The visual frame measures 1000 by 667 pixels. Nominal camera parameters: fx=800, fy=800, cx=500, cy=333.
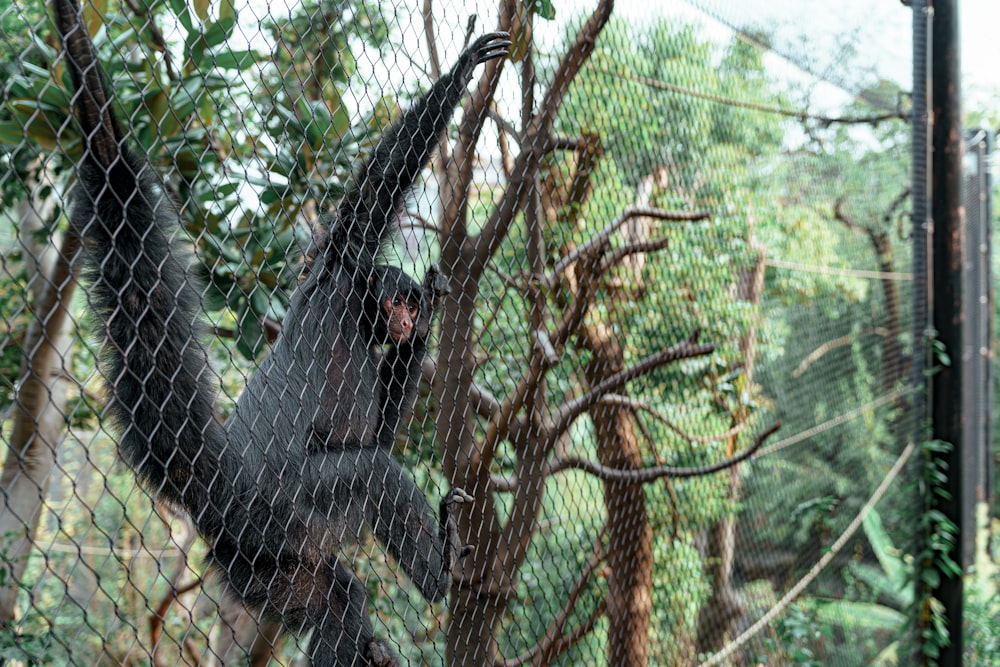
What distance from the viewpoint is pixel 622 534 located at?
11.2 ft

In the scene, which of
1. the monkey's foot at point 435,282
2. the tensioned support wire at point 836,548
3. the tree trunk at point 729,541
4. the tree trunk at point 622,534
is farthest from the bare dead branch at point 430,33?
the tensioned support wire at point 836,548

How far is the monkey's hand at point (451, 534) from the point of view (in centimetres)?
233

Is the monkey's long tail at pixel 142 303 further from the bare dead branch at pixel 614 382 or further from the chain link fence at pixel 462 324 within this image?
the bare dead branch at pixel 614 382

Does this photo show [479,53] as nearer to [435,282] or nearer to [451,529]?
[435,282]

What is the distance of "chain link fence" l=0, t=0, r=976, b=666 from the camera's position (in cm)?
179

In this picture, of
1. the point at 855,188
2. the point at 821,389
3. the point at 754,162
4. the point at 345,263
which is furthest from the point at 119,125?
the point at 855,188

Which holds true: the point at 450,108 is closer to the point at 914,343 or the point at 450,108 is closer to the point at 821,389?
the point at 821,389

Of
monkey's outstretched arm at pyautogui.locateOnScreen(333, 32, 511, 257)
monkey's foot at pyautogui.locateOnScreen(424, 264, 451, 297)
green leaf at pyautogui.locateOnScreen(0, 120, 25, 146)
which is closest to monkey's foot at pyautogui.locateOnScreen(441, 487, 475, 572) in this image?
monkey's foot at pyautogui.locateOnScreen(424, 264, 451, 297)

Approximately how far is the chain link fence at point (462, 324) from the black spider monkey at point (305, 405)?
0.5 inches

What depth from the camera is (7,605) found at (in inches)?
146

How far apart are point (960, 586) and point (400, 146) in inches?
166

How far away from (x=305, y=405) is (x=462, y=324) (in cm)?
53

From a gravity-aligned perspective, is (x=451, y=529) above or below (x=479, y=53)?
below

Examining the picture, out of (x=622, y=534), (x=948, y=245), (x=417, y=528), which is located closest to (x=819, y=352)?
(x=948, y=245)
